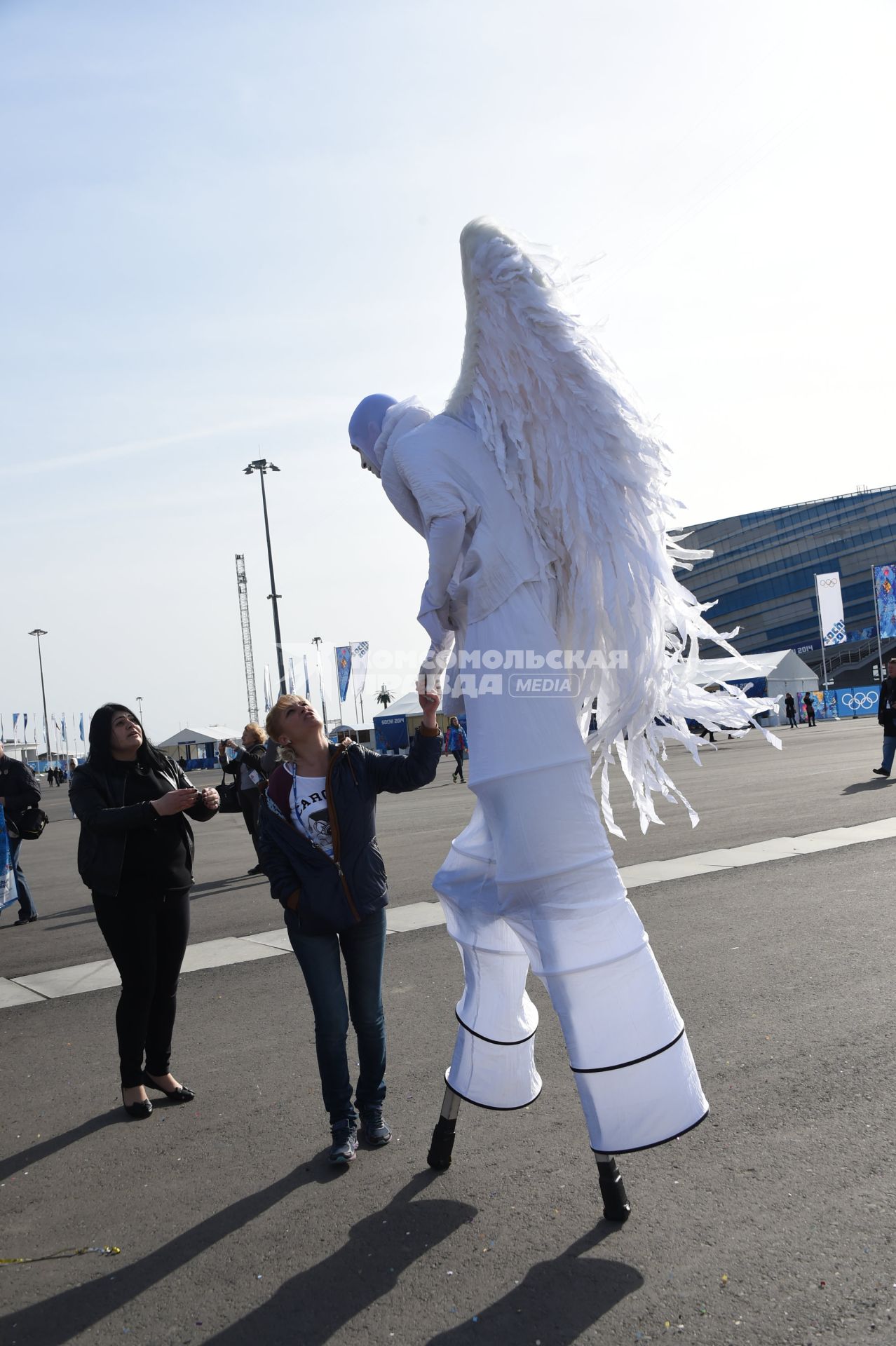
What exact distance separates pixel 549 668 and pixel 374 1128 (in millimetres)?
1891

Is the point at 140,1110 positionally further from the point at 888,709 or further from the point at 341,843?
the point at 888,709

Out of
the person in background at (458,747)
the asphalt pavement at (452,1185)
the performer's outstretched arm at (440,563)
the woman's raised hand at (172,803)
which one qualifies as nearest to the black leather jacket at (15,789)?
the asphalt pavement at (452,1185)

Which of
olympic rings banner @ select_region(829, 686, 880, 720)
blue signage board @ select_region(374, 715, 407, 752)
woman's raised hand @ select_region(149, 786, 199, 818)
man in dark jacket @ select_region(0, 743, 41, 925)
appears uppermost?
woman's raised hand @ select_region(149, 786, 199, 818)

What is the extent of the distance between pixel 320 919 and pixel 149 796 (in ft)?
4.43

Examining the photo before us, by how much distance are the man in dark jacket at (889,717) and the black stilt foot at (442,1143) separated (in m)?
11.9

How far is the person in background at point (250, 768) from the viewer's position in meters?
10.1

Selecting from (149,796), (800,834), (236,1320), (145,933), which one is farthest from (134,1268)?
→ (800,834)

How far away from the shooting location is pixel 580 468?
10.5ft

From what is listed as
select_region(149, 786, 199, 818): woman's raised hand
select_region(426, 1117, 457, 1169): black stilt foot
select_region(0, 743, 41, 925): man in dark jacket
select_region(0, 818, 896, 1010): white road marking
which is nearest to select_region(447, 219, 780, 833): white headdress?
select_region(426, 1117, 457, 1169): black stilt foot

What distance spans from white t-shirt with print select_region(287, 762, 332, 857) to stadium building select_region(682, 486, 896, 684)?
103 metres

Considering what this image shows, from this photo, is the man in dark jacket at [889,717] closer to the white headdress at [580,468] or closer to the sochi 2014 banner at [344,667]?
the white headdress at [580,468]

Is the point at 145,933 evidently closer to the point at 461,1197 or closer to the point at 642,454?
the point at 461,1197

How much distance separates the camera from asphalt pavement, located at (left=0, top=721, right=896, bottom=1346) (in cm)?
258

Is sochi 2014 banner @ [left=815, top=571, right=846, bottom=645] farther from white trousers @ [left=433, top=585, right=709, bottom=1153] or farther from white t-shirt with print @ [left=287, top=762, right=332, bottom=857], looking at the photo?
white trousers @ [left=433, top=585, right=709, bottom=1153]
